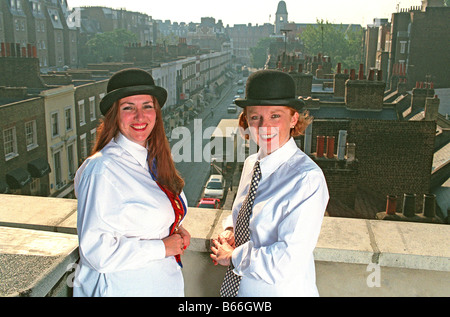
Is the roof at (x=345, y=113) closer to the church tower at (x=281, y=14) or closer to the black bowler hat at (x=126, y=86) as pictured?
the black bowler hat at (x=126, y=86)

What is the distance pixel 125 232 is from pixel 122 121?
0.77m

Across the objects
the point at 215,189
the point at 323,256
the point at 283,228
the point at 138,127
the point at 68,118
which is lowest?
the point at 215,189

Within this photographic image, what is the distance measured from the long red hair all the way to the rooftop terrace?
54 cm

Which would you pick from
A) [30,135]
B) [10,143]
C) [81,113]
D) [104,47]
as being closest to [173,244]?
[10,143]

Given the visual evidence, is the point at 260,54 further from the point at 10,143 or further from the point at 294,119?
the point at 294,119

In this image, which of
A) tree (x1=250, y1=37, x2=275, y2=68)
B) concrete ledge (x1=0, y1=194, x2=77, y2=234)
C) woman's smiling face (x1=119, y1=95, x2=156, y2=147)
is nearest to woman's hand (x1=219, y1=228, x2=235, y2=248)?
woman's smiling face (x1=119, y1=95, x2=156, y2=147)

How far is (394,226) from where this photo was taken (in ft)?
11.6

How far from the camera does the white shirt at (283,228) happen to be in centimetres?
253

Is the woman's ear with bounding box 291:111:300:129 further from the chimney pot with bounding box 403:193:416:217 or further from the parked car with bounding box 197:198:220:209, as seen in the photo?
the parked car with bounding box 197:198:220:209

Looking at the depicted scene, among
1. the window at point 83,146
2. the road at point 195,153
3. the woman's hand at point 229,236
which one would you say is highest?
the woman's hand at point 229,236

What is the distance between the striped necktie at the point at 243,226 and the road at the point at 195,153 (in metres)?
24.9

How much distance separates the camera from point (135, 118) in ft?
10.1

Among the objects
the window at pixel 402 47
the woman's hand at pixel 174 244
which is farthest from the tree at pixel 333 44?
the woman's hand at pixel 174 244

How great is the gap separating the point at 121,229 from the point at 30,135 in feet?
72.0
